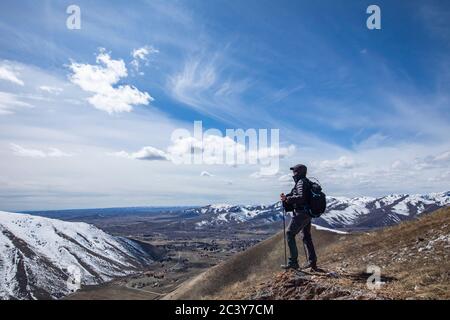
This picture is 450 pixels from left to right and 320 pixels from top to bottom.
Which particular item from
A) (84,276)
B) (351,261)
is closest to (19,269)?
(84,276)

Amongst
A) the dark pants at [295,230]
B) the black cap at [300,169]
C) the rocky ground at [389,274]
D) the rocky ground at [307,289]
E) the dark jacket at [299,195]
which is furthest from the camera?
the black cap at [300,169]

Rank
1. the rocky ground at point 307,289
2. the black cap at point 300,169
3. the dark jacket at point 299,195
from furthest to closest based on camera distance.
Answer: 1. the black cap at point 300,169
2. the dark jacket at point 299,195
3. the rocky ground at point 307,289

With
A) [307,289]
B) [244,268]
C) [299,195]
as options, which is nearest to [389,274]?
[307,289]

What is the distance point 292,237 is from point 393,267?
5.49m

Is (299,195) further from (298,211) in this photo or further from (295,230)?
(295,230)

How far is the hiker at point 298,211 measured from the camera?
15.3 meters

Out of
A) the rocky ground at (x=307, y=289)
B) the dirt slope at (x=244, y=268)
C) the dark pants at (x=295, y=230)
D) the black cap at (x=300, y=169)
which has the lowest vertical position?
the dirt slope at (x=244, y=268)

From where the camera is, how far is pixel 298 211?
1568 centimetres

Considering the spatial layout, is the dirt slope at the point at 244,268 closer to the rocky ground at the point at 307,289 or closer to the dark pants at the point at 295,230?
the dark pants at the point at 295,230

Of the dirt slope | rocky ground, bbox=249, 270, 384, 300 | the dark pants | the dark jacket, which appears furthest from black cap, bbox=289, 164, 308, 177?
the dirt slope

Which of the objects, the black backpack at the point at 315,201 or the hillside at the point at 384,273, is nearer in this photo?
the hillside at the point at 384,273

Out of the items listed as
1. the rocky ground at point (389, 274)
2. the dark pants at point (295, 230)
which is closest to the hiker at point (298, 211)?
the dark pants at point (295, 230)
